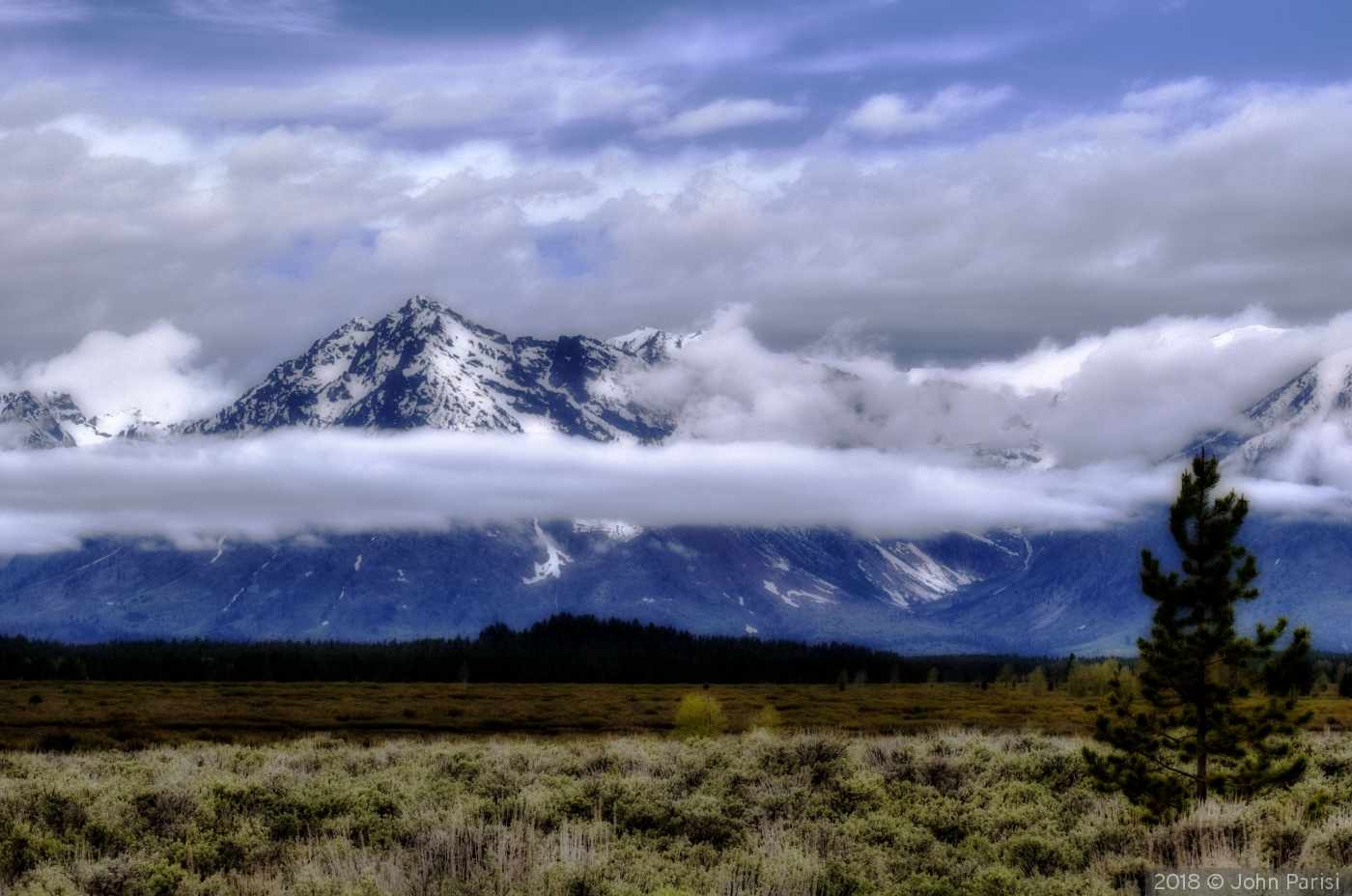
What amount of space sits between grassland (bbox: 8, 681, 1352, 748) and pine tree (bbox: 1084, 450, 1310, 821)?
3884 centimetres

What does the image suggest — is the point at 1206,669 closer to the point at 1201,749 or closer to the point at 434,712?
the point at 1201,749

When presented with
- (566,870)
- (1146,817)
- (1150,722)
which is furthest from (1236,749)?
(566,870)

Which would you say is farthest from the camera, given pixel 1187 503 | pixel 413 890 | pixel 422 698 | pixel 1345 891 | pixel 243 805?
pixel 422 698

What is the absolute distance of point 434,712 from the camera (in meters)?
109

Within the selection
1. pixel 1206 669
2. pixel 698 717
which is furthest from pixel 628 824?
pixel 698 717

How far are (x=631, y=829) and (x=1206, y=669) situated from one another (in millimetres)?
15104

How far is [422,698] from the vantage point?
134 m

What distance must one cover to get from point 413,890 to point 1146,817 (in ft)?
39.7

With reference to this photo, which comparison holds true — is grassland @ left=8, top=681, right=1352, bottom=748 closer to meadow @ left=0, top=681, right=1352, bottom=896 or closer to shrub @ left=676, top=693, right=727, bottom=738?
shrub @ left=676, top=693, right=727, bottom=738

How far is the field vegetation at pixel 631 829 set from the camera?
47.6ft

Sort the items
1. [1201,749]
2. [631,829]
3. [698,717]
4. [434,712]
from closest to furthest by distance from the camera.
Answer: [631,829] < [1201,749] < [698,717] < [434,712]

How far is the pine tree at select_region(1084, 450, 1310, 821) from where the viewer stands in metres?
24.6

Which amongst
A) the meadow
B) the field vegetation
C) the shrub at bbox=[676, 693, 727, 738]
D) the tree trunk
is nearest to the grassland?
the shrub at bbox=[676, 693, 727, 738]

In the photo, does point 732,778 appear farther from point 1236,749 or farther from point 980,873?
point 1236,749
